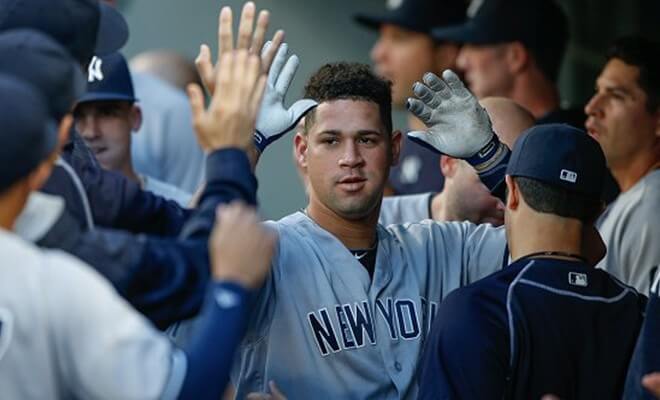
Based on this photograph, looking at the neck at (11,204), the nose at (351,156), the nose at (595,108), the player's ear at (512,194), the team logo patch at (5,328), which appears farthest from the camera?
the nose at (595,108)

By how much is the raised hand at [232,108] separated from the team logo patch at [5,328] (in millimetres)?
718

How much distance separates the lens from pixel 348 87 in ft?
15.5

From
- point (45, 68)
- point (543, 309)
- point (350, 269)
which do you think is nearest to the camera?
point (45, 68)

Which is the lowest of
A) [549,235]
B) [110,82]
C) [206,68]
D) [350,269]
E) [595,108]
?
[350,269]

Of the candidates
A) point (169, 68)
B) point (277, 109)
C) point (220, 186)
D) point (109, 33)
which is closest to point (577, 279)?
point (277, 109)

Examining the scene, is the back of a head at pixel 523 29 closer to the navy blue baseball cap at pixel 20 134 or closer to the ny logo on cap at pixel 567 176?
the ny logo on cap at pixel 567 176

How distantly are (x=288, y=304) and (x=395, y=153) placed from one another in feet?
2.35

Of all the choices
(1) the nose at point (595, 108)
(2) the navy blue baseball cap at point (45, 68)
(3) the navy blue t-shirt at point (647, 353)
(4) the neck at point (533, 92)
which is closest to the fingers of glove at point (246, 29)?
(2) the navy blue baseball cap at point (45, 68)

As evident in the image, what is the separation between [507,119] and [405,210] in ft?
1.52

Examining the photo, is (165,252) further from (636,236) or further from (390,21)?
(390,21)

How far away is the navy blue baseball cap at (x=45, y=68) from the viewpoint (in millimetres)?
3252

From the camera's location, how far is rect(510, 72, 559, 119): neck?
710 centimetres

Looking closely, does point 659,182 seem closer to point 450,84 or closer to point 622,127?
point 622,127

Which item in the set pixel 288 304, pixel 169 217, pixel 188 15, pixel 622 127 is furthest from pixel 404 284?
pixel 188 15
